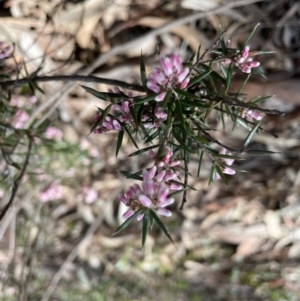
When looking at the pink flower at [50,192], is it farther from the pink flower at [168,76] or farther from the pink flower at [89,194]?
the pink flower at [168,76]

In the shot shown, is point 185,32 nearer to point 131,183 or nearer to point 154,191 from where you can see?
point 131,183

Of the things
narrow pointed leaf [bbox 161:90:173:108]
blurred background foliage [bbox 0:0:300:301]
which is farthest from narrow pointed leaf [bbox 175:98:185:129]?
blurred background foliage [bbox 0:0:300:301]

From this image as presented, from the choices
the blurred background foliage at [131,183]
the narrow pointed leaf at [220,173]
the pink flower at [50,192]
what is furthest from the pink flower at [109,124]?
the pink flower at [50,192]

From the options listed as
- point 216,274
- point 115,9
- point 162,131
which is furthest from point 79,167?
point 162,131

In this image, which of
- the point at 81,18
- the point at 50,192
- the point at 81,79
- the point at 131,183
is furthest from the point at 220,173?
the point at 131,183

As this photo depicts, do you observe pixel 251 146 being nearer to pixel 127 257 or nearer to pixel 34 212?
pixel 127 257
